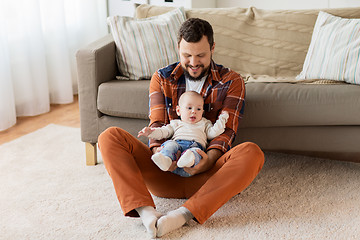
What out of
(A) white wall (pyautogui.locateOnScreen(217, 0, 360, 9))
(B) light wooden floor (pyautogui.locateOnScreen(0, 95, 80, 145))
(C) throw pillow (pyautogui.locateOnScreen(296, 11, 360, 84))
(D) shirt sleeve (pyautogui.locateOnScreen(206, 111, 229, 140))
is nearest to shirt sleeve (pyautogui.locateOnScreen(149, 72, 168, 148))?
(D) shirt sleeve (pyautogui.locateOnScreen(206, 111, 229, 140))

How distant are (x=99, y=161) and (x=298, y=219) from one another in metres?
1.12

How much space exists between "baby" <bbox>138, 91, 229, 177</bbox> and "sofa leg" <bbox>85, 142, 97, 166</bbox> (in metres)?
0.64

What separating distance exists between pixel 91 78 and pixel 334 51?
1.22m

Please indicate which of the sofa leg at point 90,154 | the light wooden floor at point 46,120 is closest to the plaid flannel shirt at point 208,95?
the sofa leg at point 90,154

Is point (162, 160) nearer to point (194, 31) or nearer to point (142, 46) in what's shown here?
point (194, 31)

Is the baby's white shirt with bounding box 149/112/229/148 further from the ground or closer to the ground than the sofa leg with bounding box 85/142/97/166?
further from the ground

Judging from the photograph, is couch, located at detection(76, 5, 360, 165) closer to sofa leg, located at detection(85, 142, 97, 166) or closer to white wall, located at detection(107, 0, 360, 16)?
sofa leg, located at detection(85, 142, 97, 166)

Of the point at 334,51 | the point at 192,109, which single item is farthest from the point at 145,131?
the point at 334,51

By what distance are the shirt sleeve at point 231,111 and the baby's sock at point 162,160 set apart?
23 cm

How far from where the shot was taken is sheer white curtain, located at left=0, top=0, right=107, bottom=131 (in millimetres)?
3104

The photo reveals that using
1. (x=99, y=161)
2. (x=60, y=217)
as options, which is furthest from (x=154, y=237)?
(x=99, y=161)

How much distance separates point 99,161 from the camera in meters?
2.49

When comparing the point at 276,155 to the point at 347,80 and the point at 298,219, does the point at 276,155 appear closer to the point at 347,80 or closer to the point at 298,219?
the point at 347,80

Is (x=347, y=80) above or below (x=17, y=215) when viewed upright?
above
